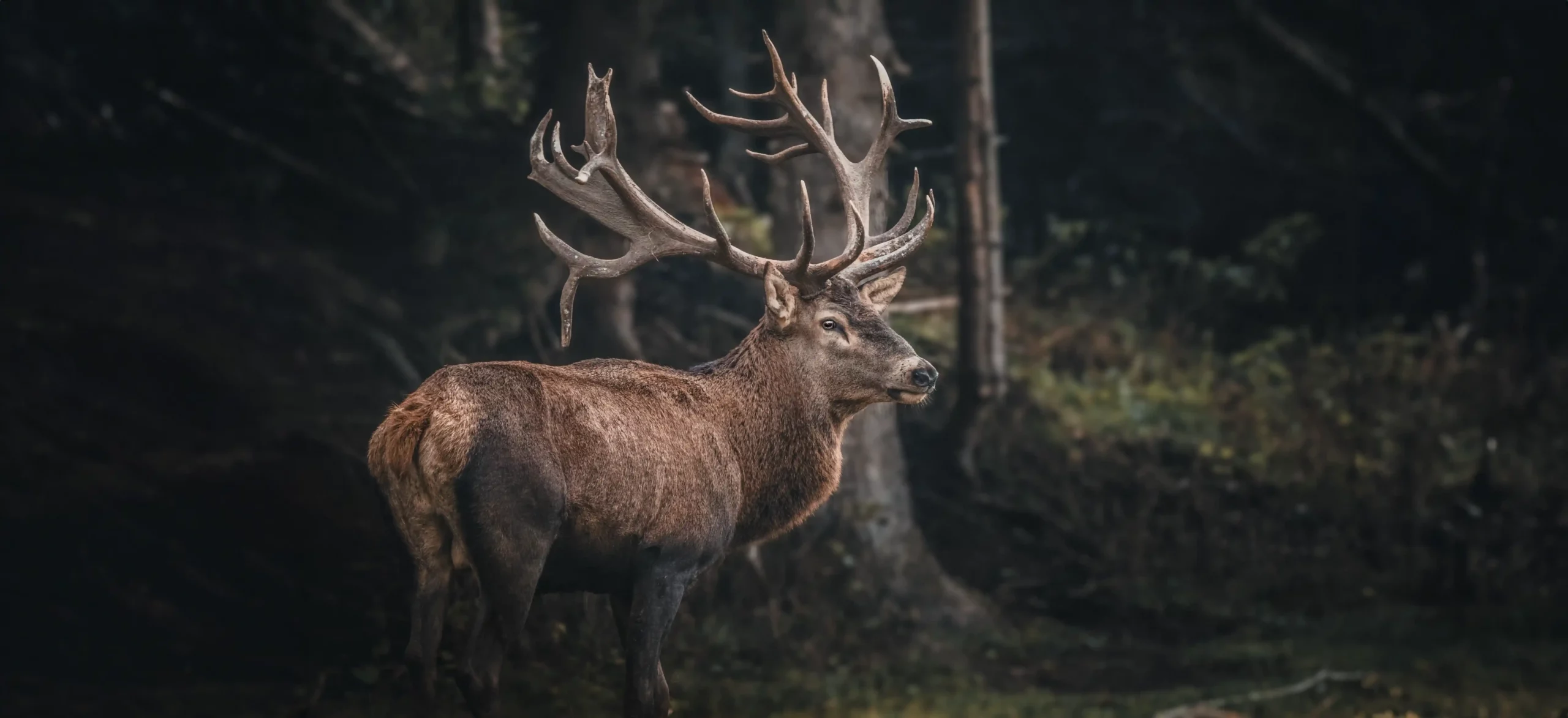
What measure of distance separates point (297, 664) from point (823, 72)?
542 cm

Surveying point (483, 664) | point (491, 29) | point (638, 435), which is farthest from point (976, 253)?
point (483, 664)

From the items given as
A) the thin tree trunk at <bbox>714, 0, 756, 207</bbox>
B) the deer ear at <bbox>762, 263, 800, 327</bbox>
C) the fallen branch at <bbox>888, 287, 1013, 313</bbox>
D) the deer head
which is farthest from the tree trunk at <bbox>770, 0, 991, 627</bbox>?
the thin tree trunk at <bbox>714, 0, 756, 207</bbox>

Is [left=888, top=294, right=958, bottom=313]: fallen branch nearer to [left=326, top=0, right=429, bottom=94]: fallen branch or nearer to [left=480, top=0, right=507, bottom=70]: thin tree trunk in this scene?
[left=480, top=0, right=507, bottom=70]: thin tree trunk

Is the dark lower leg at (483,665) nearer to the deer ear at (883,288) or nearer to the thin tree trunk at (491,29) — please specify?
the deer ear at (883,288)

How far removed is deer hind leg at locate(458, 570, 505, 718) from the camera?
639 cm

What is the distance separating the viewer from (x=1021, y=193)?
16641mm

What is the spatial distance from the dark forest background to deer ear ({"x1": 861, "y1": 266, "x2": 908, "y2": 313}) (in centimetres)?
240

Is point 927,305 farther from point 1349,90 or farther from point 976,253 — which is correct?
point 1349,90

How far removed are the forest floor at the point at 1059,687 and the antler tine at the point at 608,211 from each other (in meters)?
2.26

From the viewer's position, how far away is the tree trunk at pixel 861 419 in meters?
11.2

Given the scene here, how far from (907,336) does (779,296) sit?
20.7 ft

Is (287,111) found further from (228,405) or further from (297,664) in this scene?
(297,664)

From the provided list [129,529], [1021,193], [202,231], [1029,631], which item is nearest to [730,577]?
[1029,631]

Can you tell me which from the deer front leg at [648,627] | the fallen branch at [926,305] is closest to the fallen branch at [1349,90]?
the fallen branch at [926,305]
